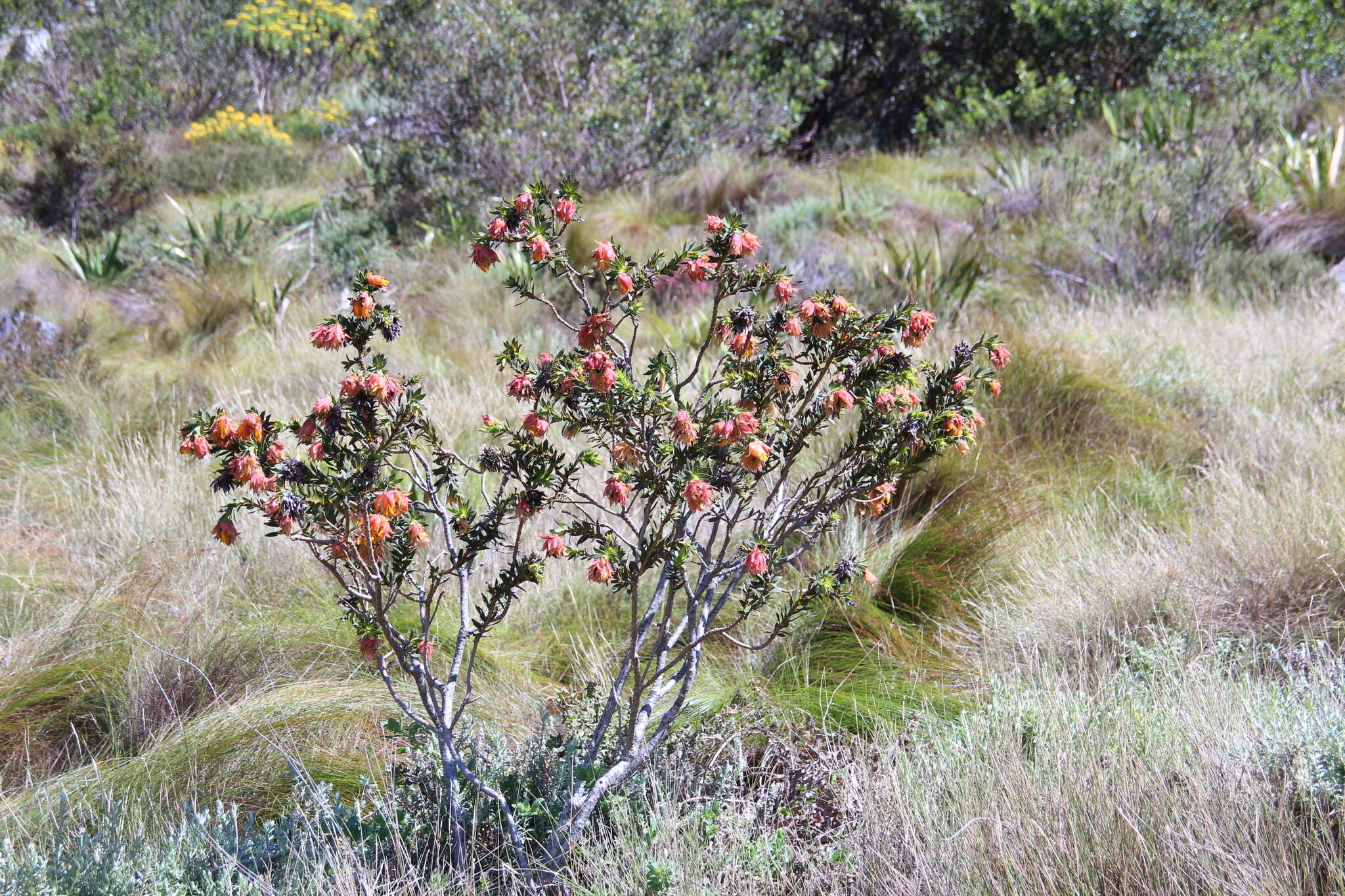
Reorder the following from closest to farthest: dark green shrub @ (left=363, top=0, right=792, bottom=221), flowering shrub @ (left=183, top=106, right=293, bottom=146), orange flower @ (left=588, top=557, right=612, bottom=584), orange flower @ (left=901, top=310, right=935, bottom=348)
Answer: orange flower @ (left=588, top=557, right=612, bottom=584), orange flower @ (left=901, top=310, right=935, bottom=348), dark green shrub @ (left=363, top=0, right=792, bottom=221), flowering shrub @ (left=183, top=106, right=293, bottom=146)

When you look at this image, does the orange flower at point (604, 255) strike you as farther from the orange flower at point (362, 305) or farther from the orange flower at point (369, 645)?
the orange flower at point (369, 645)

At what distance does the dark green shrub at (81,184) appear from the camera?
10.2 m

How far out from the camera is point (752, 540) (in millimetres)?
2018

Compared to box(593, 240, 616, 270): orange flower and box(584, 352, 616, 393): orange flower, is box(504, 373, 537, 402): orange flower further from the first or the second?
box(593, 240, 616, 270): orange flower

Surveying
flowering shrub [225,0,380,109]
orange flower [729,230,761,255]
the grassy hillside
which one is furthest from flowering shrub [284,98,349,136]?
orange flower [729,230,761,255]

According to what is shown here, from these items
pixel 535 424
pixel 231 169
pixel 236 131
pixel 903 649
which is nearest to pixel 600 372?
pixel 535 424

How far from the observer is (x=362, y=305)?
5.99 ft

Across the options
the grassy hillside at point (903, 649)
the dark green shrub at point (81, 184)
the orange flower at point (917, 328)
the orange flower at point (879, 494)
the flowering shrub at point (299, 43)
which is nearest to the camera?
the grassy hillside at point (903, 649)

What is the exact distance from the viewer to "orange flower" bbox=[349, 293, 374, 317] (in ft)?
6.00

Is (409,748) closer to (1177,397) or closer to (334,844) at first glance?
(334,844)

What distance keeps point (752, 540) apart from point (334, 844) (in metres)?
1.05

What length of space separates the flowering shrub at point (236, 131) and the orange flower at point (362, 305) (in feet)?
42.0

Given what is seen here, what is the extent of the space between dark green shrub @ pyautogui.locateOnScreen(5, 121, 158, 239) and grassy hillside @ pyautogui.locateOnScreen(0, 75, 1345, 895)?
4.48 meters

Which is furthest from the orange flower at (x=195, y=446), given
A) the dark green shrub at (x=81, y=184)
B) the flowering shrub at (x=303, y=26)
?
the flowering shrub at (x=303, y=26)
